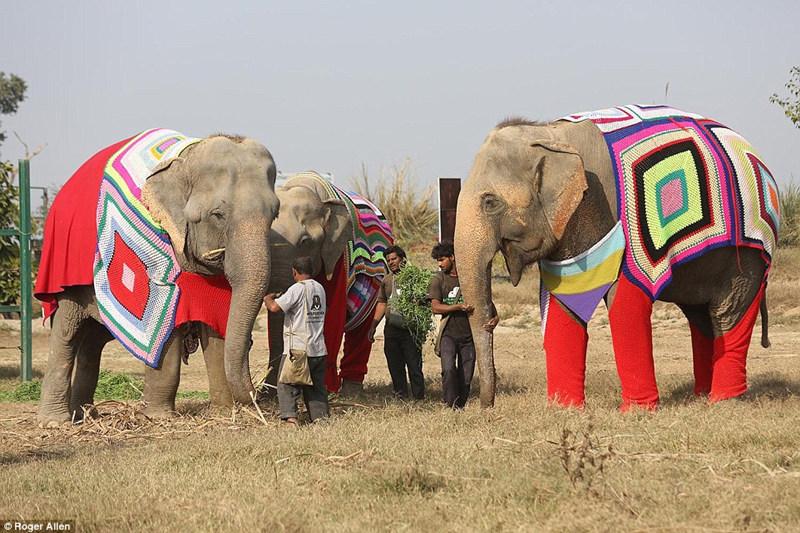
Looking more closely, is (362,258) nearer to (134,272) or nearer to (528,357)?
(134,272)

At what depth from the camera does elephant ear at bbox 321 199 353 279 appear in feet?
37.6

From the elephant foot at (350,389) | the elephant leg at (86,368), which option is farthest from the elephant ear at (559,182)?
the elephant leg at (86,368)

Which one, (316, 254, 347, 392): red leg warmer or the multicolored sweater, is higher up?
the multicolored sweater

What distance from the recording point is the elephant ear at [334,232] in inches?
451

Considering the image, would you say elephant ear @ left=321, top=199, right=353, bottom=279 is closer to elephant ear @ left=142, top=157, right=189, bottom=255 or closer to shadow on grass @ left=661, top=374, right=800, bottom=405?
elephant ear @ left=142, top=157, right=189, bottom=255

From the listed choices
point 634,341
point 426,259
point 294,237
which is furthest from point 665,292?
point 426,259

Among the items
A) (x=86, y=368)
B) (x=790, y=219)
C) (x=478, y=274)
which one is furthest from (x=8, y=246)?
(x=790, y=219)

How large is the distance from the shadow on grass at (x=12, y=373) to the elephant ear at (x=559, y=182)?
28.4 ft

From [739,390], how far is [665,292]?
3.40 feet

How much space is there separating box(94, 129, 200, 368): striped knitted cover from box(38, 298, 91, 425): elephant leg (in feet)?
1.71

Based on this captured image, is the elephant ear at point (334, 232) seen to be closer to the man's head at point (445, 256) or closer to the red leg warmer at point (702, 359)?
the man's head at point (445, 256)

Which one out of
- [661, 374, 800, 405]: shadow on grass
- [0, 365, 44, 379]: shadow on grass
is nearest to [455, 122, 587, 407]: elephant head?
[661, 374, 800, 405]: shadow on grass

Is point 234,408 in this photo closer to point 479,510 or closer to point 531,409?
point 531,409

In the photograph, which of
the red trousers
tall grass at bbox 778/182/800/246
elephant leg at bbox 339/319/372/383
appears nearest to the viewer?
the red trousers
